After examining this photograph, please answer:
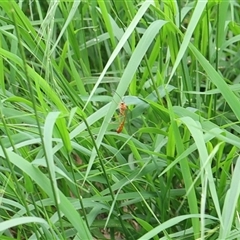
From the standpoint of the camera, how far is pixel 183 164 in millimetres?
870

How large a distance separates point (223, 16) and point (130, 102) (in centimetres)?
33

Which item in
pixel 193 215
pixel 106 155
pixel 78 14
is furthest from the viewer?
pixel 78 14

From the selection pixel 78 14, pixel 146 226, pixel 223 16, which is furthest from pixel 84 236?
pixel 78 14

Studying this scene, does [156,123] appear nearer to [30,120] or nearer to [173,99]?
[173,99]

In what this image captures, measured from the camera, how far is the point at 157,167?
3.25 feet

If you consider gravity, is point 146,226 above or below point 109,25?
below

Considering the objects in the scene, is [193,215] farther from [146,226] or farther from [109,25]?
[109,25]

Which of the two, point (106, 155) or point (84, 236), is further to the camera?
point (106, 155)

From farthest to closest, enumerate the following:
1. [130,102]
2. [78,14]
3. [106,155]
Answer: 1. [78,14]
2. [106,155]
3. [130,102]

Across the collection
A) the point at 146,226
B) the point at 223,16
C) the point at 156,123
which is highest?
the point at 223,16

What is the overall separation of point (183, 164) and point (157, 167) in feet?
0.41

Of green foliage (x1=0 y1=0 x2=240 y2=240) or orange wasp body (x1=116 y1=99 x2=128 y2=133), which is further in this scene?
orange wasp body (x1=116 y1=99 x2=128 y2=133)

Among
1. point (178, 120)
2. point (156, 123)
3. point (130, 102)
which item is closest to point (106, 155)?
point (156, 123)

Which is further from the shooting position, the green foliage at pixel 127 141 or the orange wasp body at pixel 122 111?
the orange wasp body at pixel 122 111
